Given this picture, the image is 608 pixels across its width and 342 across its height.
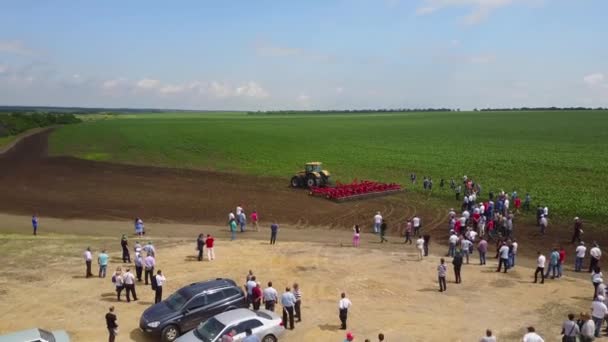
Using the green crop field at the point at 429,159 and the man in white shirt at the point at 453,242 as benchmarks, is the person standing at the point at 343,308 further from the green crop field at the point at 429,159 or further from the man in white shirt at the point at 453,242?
the green crop field at the point at 429,159

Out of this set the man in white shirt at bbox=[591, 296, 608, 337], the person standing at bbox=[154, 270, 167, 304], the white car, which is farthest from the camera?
the person standing at bbox=[154, 270, 167, 304]

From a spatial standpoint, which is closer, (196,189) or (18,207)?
(18,207)

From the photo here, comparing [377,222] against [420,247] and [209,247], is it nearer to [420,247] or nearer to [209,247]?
[420,247]

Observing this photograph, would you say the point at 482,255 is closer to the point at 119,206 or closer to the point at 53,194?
the point at 119,206

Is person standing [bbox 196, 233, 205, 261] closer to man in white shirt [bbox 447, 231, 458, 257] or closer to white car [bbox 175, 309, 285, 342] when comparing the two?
white car [bbox 175, 309, 285, 342]

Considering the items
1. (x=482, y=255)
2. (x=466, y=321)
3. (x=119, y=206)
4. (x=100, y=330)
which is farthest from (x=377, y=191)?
(x=100, y=330)

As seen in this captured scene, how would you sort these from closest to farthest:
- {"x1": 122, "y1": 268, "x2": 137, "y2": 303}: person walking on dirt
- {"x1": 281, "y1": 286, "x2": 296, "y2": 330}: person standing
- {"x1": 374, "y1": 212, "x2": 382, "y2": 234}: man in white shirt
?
1. {"x1": 281, "y1": 286, "x2": 296, "y2": 330}: person standing
2. {"x1": 122, "y1": 268, "x2": 137, "y2": 303}: person walking on dirt
3. {"x1": 374, "y1": 212, "x2": 382, "y2": 234}: man in white shirt

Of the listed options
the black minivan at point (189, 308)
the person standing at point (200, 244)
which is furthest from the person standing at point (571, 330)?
the person standing at point (200, 244)

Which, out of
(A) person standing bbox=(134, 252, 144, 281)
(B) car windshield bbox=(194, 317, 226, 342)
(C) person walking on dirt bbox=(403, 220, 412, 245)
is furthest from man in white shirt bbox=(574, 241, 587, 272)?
(A) person standing bbox=(134, 252, 144, 281)
